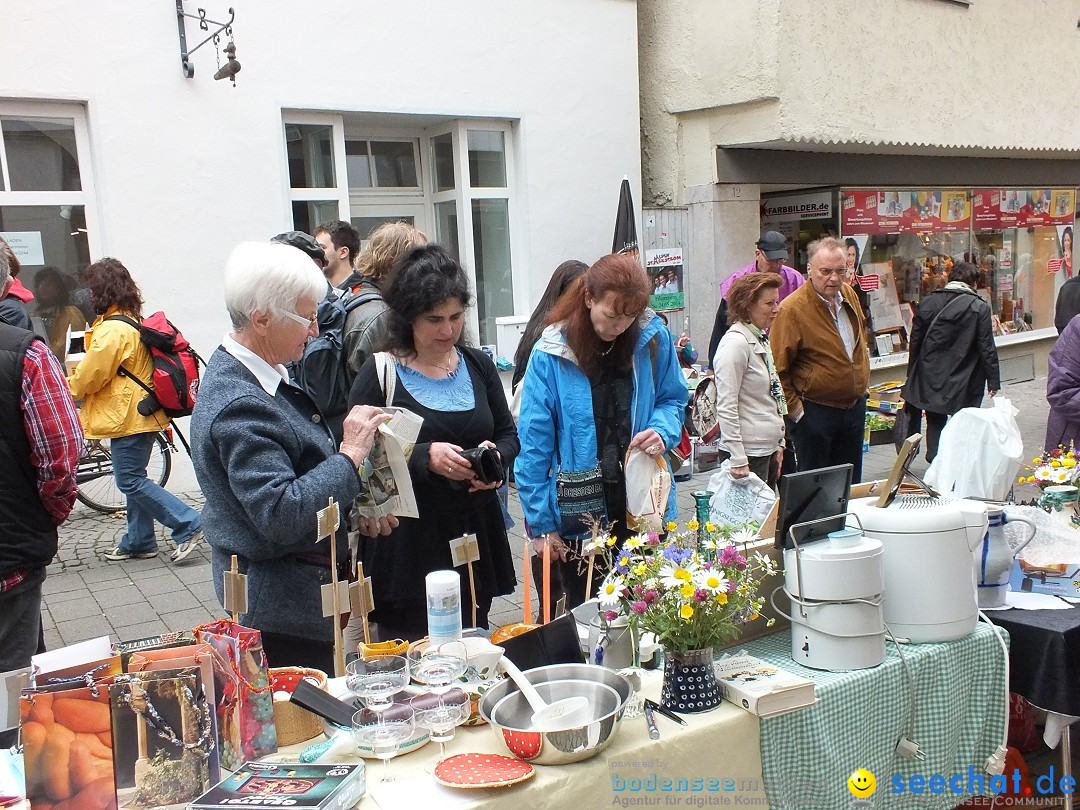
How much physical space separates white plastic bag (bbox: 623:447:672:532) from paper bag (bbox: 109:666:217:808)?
177cm

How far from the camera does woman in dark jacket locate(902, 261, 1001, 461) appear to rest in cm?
638

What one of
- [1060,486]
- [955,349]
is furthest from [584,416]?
[955,349]

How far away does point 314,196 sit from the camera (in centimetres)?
727

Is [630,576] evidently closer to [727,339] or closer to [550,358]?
[550,358]

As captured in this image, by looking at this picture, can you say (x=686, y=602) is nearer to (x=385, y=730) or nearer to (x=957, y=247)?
(x=385, y=730)

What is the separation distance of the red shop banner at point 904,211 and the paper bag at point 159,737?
9.71 m

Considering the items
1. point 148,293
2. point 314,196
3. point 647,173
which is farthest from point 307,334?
point 647,173

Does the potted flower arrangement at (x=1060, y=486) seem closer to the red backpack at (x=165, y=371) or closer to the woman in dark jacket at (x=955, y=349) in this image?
the woman in dark jacket at (x=955, y=349)

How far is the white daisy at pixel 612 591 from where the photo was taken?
213cm

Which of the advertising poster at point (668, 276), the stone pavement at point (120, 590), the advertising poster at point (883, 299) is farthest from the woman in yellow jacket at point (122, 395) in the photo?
the advertising poster at point (883, 299)

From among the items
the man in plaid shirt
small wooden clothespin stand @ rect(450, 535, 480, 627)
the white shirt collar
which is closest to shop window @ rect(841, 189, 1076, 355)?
small wooden clothespin stand @ rect(450, 535, 480, 627)

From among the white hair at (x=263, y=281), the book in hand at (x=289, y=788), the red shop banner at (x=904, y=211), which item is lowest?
the book in hand at (x=289, y=788)

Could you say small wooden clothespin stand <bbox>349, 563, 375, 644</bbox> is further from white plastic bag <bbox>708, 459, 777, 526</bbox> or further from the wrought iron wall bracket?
the wrought iron wall bracket

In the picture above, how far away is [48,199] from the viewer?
249 inches
